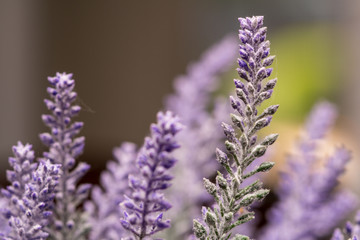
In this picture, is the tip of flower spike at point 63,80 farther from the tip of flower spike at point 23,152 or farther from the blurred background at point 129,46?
the blurred background at point 129,46

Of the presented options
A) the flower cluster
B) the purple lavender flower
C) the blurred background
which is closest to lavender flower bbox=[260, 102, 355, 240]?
the flower cluster

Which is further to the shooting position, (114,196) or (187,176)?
(187,176)

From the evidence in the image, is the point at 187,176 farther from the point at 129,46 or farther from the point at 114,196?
the point at 129,46

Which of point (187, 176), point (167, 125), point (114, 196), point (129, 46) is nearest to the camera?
point (167, 125)

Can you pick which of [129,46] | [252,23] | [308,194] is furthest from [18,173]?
[129,46]

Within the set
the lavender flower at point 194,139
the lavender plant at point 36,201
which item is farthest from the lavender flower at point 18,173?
the lavender flower at point 194,139

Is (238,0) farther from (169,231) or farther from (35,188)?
(35,188)

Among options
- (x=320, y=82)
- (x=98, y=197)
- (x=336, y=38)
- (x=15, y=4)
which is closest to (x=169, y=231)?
(x=98, y=197)
